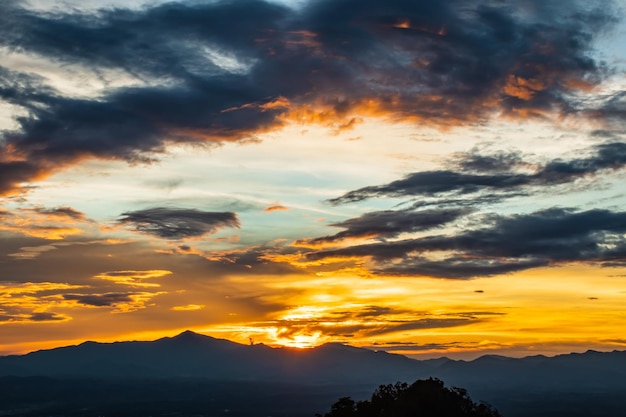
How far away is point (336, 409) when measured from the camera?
12650 centimetres

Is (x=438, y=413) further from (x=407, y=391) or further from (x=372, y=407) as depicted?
(x=372, y=407)

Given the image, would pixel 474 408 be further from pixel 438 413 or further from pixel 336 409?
pixel 336 409

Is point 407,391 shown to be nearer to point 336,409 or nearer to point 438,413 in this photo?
point 438,413

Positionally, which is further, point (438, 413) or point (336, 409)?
point (336, 409)

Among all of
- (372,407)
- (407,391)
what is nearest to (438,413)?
(407,391)

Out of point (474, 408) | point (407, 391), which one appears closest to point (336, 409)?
point (407, 391)

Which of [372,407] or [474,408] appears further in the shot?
[372,407]

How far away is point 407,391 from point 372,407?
1272 centimetres

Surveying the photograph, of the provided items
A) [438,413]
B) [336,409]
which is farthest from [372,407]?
[438,413]

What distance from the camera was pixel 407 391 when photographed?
11250 centimetres

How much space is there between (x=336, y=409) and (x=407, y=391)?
19.3 metres

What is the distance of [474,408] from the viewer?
112 metres

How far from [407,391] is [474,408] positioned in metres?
11.2

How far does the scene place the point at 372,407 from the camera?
122812mm
